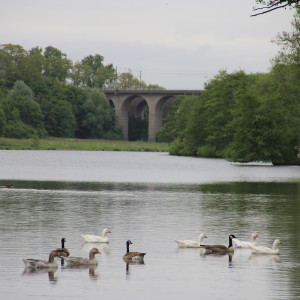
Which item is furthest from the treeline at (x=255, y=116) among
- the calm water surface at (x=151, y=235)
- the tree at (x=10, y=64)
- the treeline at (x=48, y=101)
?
the tree at (x=10, y=64)

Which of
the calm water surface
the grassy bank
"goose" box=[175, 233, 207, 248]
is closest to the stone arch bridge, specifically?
the grassy bank

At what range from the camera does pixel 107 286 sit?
15703 mm

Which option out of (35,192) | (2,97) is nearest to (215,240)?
(35,192)

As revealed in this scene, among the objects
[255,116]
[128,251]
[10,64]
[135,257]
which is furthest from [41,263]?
[10,64]

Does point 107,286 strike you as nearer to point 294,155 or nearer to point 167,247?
point 167,247

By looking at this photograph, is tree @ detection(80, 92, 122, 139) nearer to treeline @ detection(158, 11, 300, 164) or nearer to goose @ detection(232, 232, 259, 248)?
treeline @ detection(158, 11, 300, 164)

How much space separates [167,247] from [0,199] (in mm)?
16763

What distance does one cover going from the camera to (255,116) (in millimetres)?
82875

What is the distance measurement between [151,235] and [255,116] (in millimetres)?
60979

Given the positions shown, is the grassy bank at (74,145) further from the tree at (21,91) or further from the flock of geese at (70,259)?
the flock of geese at (70,259)

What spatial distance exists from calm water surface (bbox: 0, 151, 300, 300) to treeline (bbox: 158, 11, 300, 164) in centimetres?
2348

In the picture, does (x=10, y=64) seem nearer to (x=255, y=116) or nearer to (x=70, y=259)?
(x=255, y=116)

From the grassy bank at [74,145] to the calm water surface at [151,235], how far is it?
92892mm

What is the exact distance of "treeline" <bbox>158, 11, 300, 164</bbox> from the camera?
73.6 m
